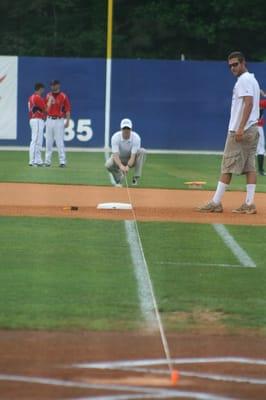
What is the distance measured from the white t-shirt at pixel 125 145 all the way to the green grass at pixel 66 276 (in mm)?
4543

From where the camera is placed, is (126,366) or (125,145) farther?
(125,145)

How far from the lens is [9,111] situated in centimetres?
2908

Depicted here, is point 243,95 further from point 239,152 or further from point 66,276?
point 66,276

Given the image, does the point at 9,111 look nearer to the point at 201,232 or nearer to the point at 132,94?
the point at 132,94

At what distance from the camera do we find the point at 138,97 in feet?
96.3

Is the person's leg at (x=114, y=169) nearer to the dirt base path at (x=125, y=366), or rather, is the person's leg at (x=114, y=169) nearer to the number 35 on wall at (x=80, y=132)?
the dirt base path at (x=125, y=366)

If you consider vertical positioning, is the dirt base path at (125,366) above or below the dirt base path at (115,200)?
above

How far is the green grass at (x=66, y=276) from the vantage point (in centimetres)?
662

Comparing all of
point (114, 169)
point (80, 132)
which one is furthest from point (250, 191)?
point (80, 132)

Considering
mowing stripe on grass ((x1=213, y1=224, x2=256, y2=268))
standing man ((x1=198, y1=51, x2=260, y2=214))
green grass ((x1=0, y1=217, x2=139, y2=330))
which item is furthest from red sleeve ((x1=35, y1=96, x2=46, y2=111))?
mowing stripe on grass ((x1=213, y1=224, x2=256, y2=268))

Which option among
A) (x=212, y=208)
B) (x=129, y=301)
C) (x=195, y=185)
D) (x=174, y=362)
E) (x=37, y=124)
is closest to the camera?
(x=174, y=362)

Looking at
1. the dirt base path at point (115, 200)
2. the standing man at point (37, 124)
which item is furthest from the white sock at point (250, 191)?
the standing man at point (37, 124)

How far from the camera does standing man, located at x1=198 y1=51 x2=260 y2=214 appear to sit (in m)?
11.6

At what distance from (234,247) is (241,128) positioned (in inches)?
89.6
